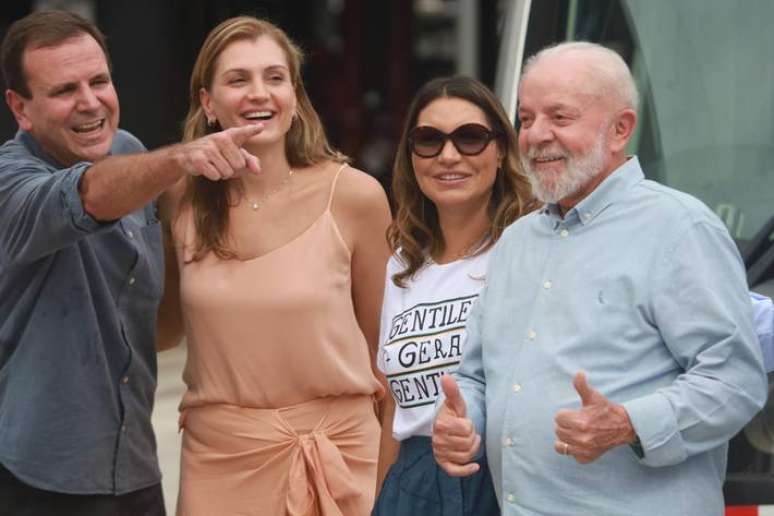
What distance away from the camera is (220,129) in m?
4.23

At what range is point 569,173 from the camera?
3.15m

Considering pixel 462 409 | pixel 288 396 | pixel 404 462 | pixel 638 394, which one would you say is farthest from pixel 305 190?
pixel 638 394

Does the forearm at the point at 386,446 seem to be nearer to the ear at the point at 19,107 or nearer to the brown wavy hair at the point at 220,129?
the brown wavy hair at the point at 220,129

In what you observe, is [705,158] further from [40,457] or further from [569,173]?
[40,457]

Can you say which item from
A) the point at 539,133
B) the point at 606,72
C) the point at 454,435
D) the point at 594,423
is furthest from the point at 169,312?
the point at 594,423

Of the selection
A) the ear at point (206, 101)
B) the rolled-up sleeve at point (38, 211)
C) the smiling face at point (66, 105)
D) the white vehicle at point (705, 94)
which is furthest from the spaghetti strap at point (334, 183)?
the white vehicle at point (705, 94)

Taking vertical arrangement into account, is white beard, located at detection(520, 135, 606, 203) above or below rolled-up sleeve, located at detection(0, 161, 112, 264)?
above

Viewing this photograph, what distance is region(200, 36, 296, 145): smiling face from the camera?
409 cm

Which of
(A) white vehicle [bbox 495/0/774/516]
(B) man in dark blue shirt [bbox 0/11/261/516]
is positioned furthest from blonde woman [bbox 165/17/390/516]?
(A) white vehicle [bbox 495/0/774/516]

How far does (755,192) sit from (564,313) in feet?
5.34

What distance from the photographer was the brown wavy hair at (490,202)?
3799mm

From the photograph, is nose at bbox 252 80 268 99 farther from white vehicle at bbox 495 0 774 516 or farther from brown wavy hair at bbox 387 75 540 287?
white vehicle at bbox 495 0 774 516

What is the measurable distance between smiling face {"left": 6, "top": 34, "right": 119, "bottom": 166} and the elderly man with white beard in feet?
4.12

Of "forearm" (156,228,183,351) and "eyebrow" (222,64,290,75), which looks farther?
"forearm" (156,228,183,351)
